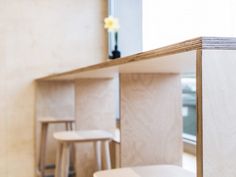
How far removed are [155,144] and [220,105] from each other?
0.92m

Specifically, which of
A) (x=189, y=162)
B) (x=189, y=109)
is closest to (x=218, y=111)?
(x=189, y=162)

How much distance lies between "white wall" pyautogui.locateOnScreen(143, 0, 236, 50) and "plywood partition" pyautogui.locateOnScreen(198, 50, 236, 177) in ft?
4.80

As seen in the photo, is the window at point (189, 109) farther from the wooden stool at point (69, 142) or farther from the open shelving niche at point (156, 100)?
the wooden stool at point (69, 142)

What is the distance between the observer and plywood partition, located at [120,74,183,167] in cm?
160

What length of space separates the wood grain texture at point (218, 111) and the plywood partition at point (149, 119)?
869mm

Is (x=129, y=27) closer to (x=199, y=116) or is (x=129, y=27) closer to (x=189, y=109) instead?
(x=189, y=109)

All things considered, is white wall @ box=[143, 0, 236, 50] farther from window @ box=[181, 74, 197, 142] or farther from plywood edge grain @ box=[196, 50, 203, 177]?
plywood edge grain @ box=[196, 50, 203, 177]

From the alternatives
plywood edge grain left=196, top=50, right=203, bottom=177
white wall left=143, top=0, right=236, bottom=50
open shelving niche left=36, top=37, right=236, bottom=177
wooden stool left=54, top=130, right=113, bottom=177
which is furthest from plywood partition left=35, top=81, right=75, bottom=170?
plywood edge grain left=196, top=50, right=203, bottom=177

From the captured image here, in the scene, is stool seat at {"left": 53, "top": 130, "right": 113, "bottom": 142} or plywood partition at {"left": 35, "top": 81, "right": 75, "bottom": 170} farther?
plywood partition at {"left": 35, "top": 81, "right": 75, "bottom": 170}

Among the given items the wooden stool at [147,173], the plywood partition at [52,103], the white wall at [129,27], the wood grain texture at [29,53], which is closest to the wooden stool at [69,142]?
the wooden stool at [147,173]

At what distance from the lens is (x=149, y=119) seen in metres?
1.61

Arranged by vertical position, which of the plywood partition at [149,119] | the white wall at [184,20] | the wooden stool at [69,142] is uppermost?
the white wall at [184,20]

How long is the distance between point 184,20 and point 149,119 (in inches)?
51.4

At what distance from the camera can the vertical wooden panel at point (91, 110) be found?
2.83 meters
